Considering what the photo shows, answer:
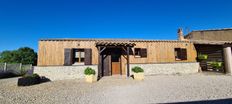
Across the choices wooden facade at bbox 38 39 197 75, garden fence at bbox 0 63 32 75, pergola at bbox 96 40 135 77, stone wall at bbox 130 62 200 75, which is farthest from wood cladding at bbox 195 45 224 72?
garden fence at bbox 0 63 32 75

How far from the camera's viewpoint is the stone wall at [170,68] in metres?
13.2

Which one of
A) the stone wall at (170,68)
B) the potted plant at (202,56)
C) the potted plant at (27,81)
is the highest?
the potted plant at (202,56)

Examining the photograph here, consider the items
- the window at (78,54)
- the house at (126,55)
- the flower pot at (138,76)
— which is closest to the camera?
the flower pot at (138,76)

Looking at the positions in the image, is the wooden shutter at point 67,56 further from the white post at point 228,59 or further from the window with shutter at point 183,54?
the white post at point 228,59

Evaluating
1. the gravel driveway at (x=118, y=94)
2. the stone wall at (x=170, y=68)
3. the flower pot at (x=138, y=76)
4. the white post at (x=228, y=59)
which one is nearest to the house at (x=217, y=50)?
the white post at (x=228, y=59)

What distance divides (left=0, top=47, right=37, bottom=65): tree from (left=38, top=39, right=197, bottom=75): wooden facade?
2638cm

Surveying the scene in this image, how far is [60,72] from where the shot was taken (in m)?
11.9

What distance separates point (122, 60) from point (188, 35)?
50.9ft

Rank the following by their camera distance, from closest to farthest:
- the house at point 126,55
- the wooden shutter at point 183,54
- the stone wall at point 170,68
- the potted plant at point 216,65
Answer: the house at point 126,55 → the potted plant at point 216,65 → the stone wall at point 170,68 → the wooden shutter at point 183,54

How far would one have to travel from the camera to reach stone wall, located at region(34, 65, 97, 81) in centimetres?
1170

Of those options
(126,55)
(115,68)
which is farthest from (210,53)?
(115,68)

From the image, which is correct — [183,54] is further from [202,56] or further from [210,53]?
[210,53]

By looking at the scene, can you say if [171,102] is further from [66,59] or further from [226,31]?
[226,31]

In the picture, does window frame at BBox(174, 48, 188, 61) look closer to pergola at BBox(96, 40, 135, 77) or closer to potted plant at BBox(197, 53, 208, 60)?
potted plant at BBox(197, 53, 208, 60)
